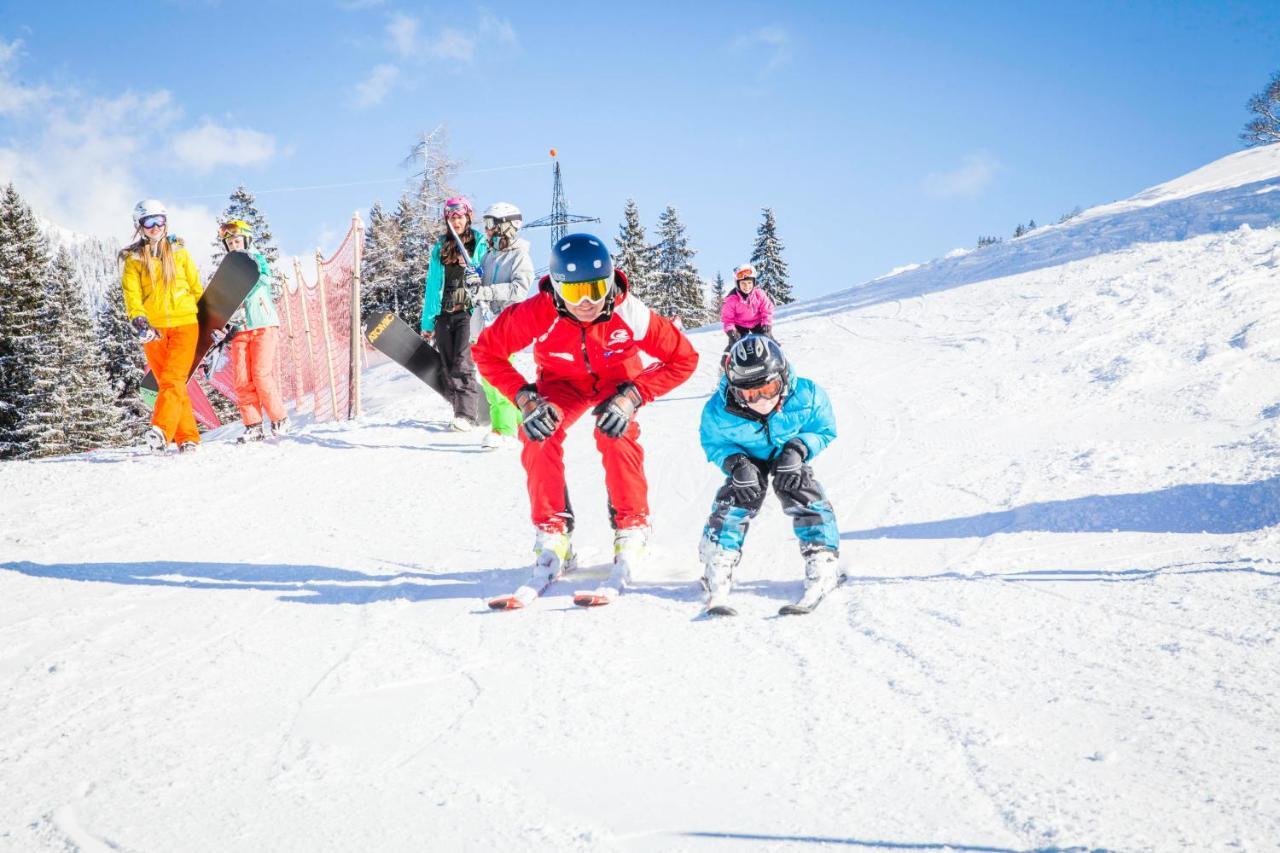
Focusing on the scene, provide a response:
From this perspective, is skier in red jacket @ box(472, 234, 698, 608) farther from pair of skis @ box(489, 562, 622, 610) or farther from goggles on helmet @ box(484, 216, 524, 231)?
goggles on helmet @ box(484, 216, 524, 231)

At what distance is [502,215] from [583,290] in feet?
11.4

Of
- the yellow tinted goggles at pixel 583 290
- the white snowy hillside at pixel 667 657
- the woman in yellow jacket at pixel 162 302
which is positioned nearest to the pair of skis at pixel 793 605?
the white snowy hillside at pixel 667 657

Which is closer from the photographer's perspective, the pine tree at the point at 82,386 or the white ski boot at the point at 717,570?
the white ski boot at the point at 717,570

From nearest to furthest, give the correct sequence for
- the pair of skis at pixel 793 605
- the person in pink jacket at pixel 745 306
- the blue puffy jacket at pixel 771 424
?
1. the pair of skis at pixel 793 605
2. the blue puffy jacket at pixel 771 424
3. the person in pink jacket at pixel 745 306

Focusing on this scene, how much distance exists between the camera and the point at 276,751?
2.24 meters

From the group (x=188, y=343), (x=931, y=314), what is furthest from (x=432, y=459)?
(x=931, y=314)

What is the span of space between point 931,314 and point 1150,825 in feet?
41.3

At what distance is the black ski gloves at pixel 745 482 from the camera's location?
3.52 m

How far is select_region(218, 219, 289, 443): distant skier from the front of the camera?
Answer: 7.51 meters

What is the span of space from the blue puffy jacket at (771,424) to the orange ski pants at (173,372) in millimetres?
5336

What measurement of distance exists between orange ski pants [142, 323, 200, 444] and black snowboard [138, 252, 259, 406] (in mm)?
338

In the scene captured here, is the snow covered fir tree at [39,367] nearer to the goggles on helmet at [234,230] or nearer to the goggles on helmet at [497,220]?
the goggles on helmet at [234,230]

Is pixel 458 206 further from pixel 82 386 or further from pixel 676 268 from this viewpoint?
pixel 676 268

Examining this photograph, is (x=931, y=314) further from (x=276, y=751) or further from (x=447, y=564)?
(x=276, y=751)
